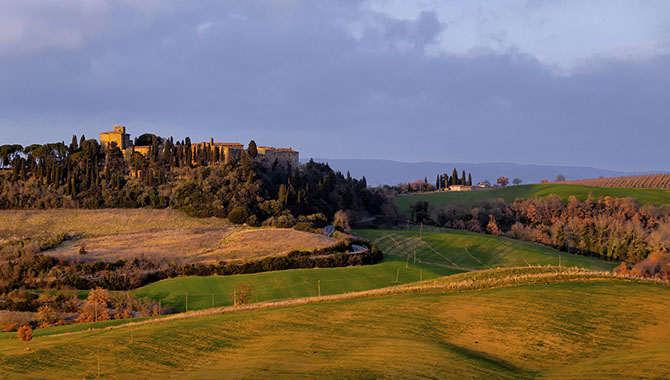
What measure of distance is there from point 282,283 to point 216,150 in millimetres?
51212

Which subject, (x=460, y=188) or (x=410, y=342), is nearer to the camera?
(x=410, y=342)

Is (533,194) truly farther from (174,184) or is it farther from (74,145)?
(74,145)

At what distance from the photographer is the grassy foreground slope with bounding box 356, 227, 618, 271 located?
64.7m

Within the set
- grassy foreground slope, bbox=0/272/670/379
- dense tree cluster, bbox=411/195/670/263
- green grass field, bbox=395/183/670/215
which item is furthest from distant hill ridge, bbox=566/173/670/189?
grassy foreground slope, bbox=0/272/670/379

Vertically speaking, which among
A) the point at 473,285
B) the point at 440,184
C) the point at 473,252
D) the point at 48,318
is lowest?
the point at 48,318

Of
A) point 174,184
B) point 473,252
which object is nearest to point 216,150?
point 174,184

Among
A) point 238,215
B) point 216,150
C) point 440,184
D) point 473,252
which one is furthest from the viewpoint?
point 440,184

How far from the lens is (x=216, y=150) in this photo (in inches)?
3799

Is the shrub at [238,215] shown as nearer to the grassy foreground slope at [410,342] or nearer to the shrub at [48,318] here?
the shrub at [48,318]

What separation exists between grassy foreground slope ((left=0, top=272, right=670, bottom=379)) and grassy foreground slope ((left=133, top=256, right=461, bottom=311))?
72.2ft

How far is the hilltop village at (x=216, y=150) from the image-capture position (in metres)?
98.6

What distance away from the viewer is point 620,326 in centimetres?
2016

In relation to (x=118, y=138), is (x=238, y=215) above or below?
below

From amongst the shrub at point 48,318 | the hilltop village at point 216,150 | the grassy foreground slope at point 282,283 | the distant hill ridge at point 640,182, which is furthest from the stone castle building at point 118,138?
the distant hill ridge at point 640,182
